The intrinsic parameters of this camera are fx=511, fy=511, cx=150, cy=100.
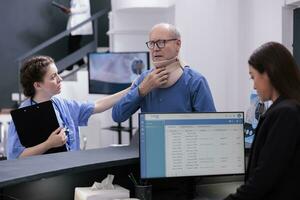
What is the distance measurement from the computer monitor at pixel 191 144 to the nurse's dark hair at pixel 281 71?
42 cm

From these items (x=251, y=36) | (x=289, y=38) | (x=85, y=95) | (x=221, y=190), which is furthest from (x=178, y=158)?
(x=85, y=95)

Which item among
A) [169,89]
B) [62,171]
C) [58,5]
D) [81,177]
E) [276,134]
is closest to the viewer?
[276,134]

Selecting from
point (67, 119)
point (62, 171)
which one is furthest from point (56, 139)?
point (62, 171)

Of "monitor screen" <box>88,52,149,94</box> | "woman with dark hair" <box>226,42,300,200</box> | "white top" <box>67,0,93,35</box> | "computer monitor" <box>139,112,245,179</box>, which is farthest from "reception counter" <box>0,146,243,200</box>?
"white top" <box>67,0,93,35</box>

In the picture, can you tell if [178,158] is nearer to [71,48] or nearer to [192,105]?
[192,105]

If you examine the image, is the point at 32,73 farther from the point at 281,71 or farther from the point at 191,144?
the point at 281,71

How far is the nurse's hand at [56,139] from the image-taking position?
7.77 feet

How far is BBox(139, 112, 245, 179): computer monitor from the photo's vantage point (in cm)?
197

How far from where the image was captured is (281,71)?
1.64 meters

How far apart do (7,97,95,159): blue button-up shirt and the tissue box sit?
0.59 meters

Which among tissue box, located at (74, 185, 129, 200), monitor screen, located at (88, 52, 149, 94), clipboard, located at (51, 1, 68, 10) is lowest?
tissue box, located at (74, 185, 129, 200)

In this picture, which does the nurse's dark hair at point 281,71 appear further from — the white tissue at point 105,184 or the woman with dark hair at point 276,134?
the white tissue at point 105,184

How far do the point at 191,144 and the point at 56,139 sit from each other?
0.70 meters

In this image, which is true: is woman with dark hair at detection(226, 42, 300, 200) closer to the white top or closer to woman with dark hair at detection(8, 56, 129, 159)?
woman with dark hair at detection(8, 56, 129, 159)
